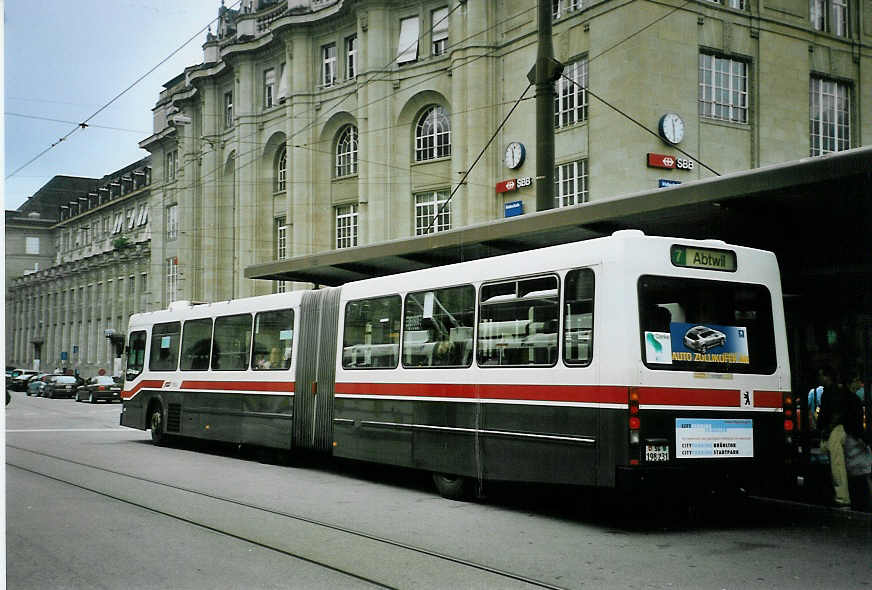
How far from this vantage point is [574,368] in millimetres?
10070

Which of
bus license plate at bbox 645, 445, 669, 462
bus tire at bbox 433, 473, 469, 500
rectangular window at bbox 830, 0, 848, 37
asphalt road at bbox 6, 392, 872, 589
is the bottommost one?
asphalt road at bbox 6, 392, 872, 589

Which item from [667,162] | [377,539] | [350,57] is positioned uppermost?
[350,57]

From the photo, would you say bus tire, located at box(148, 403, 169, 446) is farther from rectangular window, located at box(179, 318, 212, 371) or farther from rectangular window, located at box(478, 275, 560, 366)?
rectangular window, located at box(478, 275, 560, 366)

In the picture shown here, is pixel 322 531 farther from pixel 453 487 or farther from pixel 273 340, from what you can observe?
pixel 273 340

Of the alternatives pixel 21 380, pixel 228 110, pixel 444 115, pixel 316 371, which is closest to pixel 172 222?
pixel 228 110

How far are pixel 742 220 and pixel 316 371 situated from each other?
6.93 metres

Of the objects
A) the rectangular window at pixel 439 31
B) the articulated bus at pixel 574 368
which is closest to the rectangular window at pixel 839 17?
the rectangular window at pixel 439 31

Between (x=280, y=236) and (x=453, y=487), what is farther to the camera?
(x=280, y=236)

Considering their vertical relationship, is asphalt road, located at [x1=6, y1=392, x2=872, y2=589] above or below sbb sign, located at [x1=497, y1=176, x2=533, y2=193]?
below

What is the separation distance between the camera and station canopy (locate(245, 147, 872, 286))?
10520mm

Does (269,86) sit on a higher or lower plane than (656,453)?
higher

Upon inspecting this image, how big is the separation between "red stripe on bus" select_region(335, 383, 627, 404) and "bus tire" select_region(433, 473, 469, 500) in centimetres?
107

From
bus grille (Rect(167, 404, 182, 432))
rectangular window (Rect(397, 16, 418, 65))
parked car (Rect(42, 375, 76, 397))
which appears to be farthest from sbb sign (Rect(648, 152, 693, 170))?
parked car (Rect(42, 375, 76, 397))

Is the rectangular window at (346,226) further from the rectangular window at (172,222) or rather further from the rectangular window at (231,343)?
the rectangular window at (231,343)
